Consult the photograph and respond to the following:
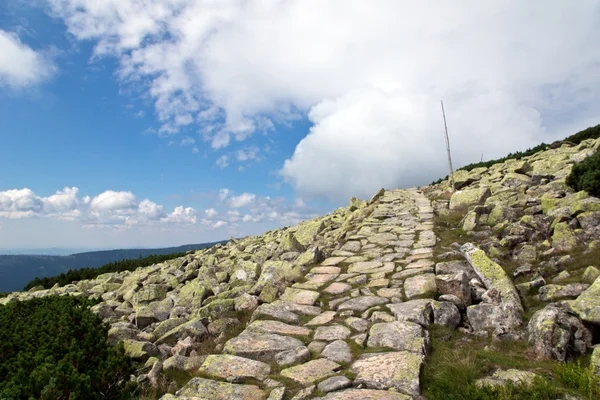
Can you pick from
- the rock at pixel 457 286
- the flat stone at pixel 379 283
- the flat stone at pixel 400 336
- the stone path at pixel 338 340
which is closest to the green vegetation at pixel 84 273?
the stone path at pixel 338 340

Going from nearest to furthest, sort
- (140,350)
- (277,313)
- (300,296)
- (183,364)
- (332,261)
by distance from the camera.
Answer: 1. (183,364)
2. (277,313)
3. (140,350)
4. (300,296)
5. (332,261)

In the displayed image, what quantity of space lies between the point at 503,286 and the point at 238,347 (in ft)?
14.4

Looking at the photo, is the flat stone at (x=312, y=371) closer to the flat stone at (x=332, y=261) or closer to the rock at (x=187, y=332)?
the rock at (x=187, y=332)

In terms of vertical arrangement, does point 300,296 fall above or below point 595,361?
above

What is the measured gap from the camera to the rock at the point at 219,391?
12.8ft

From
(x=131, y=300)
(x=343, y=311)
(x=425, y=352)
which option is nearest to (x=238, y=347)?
(x=343, y=311)

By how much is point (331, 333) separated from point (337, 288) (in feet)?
6.84

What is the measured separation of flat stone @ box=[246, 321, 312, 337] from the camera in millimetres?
5531

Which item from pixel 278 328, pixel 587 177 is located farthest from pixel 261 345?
pixel 587 177

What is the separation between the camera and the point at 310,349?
4914 millimetres

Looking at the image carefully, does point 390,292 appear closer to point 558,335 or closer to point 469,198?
point 558,335

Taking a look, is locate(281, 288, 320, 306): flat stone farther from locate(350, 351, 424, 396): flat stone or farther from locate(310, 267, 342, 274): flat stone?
locate(350, 351, 424, 396): flat stone

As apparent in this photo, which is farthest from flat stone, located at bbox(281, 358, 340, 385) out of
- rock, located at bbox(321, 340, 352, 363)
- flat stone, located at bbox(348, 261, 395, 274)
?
flat stone, located at bbox(348, 261, 395, 274)

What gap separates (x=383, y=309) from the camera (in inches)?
233
